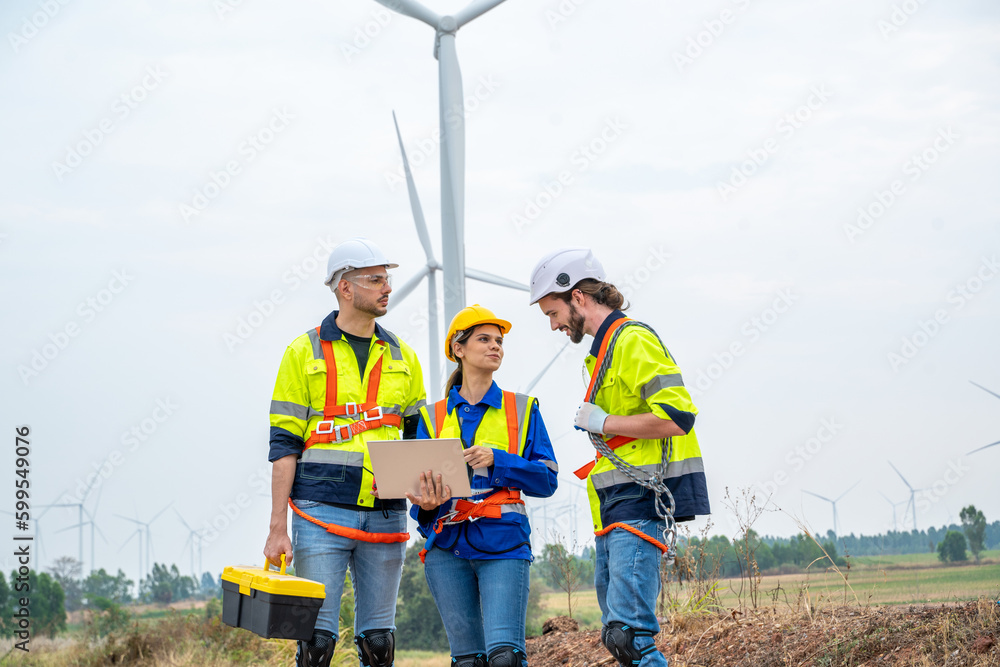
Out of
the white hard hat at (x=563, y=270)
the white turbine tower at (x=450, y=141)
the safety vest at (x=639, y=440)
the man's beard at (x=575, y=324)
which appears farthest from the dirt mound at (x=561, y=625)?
the white turbine tower at (x=450, y=141)

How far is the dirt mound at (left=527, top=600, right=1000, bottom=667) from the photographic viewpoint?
5.94 metres

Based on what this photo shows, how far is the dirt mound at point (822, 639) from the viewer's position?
19.5ft

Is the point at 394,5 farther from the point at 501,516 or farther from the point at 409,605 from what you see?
the point at 501,516

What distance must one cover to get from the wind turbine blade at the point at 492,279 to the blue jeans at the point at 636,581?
14907mm

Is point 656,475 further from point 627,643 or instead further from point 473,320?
point 473,320

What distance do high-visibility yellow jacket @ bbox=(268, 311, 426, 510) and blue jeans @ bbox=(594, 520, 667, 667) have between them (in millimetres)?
1398

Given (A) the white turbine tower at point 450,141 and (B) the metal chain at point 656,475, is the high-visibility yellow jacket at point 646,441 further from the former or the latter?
(A) the white turbine tower at point 450,141

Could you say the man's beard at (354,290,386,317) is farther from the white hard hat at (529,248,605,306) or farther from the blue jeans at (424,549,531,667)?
the blue jeans at (424,549,531,667)

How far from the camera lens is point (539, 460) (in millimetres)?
4801

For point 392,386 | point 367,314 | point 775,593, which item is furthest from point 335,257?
point 775,593

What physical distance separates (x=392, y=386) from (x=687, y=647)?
3.78 meters

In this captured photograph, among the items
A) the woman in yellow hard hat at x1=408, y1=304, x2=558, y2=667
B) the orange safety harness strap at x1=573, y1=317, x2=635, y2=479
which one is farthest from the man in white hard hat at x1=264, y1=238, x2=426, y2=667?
the orange safety harness strap at x1=573, y1=317, x2=635, y2=479

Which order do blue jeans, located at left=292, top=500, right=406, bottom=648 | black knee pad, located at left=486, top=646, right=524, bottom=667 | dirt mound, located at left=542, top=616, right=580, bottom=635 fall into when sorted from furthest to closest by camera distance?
dirt mound, located at left=542, top=616, right=580, bottom=635
blue jeans, located at left=292, top=500, right=406, bottom=648
black knee pad, located at left=486, top=646, right=524, bottom=667

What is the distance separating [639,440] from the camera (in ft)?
14.8
